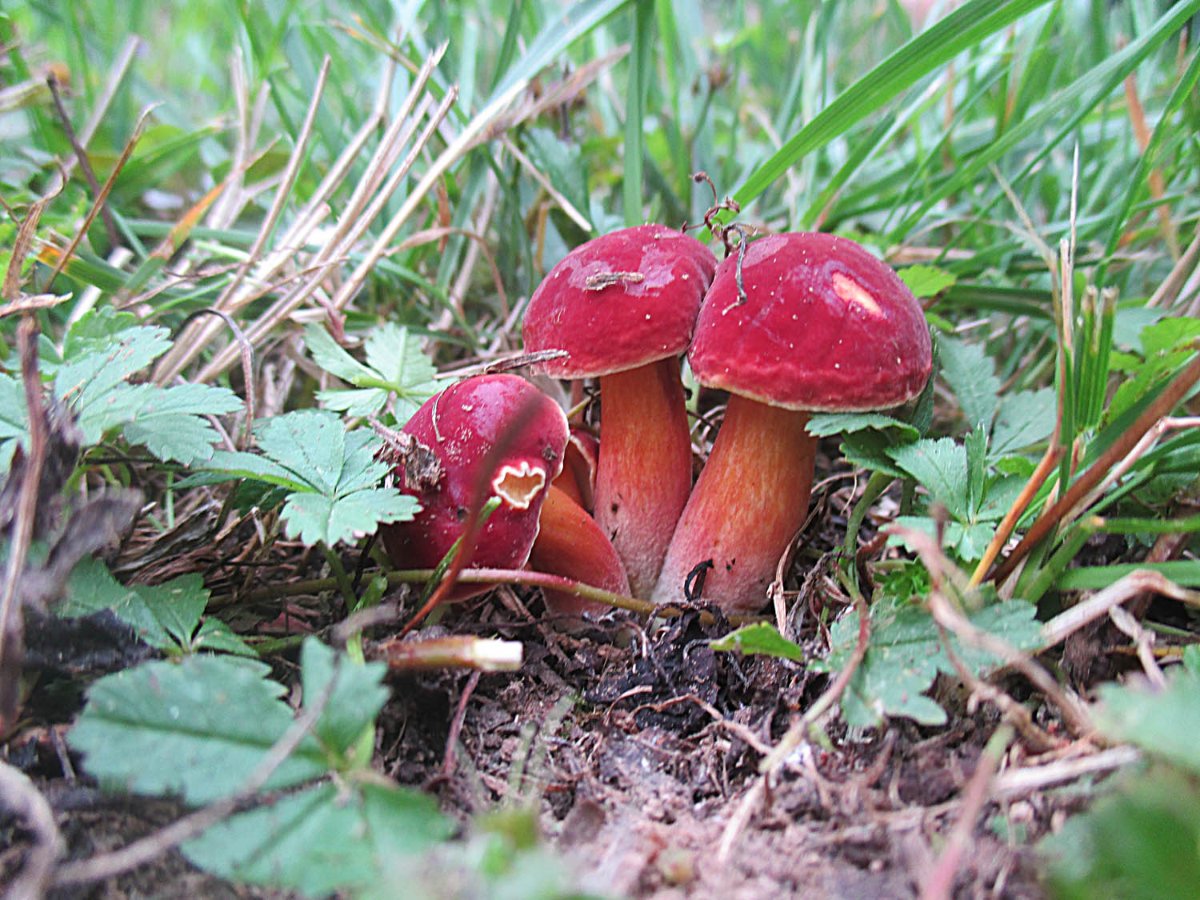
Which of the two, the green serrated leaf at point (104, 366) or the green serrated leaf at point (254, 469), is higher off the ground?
the green serrated leaf at point (104, 366)

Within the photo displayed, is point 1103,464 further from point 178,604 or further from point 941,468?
point 178,604

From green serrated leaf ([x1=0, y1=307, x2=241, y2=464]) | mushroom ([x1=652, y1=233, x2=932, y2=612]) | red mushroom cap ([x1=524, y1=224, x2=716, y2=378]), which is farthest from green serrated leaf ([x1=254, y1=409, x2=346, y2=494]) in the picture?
mushroom ([x1=652, y1=233, x2=932, y2=612])

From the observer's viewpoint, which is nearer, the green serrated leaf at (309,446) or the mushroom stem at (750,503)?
the green serrated leaf at (309,446)

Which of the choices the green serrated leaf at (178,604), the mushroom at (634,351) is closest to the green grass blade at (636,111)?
the mushroom at (634,351)

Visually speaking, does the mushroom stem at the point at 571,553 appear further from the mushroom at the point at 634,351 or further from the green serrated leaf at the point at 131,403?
the green serrated leaf at the point at 131,403

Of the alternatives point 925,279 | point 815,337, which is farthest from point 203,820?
point 925,279

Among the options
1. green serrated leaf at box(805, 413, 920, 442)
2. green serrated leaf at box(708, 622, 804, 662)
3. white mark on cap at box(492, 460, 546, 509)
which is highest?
green serrated leaf at box(805, 413, 920, 442)

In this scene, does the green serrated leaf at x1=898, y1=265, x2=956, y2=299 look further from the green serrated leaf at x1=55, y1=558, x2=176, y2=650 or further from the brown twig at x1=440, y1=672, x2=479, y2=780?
the green serrated leaf at x1=55, y1=558, x2=176, y2=650
